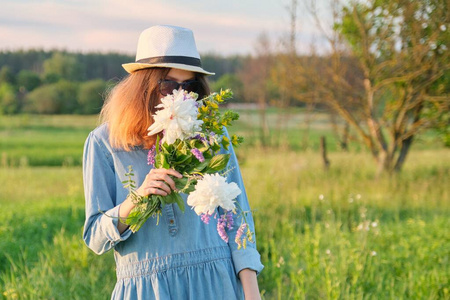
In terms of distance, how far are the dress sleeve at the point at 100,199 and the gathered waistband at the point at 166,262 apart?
131mm

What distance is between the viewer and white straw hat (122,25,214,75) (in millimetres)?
2244

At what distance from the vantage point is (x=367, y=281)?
4562 millimetres

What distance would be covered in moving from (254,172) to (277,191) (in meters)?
1.34

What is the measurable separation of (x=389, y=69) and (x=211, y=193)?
320 inches

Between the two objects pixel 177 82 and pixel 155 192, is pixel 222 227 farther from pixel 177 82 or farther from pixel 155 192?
pixel 177 82

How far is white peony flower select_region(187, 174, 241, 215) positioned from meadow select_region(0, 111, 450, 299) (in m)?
1.54

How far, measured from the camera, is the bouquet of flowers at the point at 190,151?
1.91 m

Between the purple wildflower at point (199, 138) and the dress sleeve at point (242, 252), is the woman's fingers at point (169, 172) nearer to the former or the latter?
the purple wildflower at point (199, 138)

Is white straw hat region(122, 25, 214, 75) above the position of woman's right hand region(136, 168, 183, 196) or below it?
above

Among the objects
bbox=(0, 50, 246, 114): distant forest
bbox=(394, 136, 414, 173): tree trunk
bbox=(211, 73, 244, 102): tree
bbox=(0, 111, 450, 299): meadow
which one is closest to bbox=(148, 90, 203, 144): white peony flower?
bbox=(211, 73, 244, 102): tree

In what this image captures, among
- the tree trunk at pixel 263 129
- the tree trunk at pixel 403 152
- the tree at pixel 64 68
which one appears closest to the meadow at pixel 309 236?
the tree trunk at pixel 403 152

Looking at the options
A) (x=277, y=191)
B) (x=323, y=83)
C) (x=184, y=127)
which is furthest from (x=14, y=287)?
(x=323, y=83)

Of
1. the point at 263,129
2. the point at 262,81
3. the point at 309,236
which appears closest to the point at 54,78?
the point at 262,81

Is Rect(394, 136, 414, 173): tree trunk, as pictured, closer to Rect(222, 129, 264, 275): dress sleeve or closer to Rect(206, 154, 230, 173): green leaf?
Rect(222, 129, 264, 275): dress sleeve
